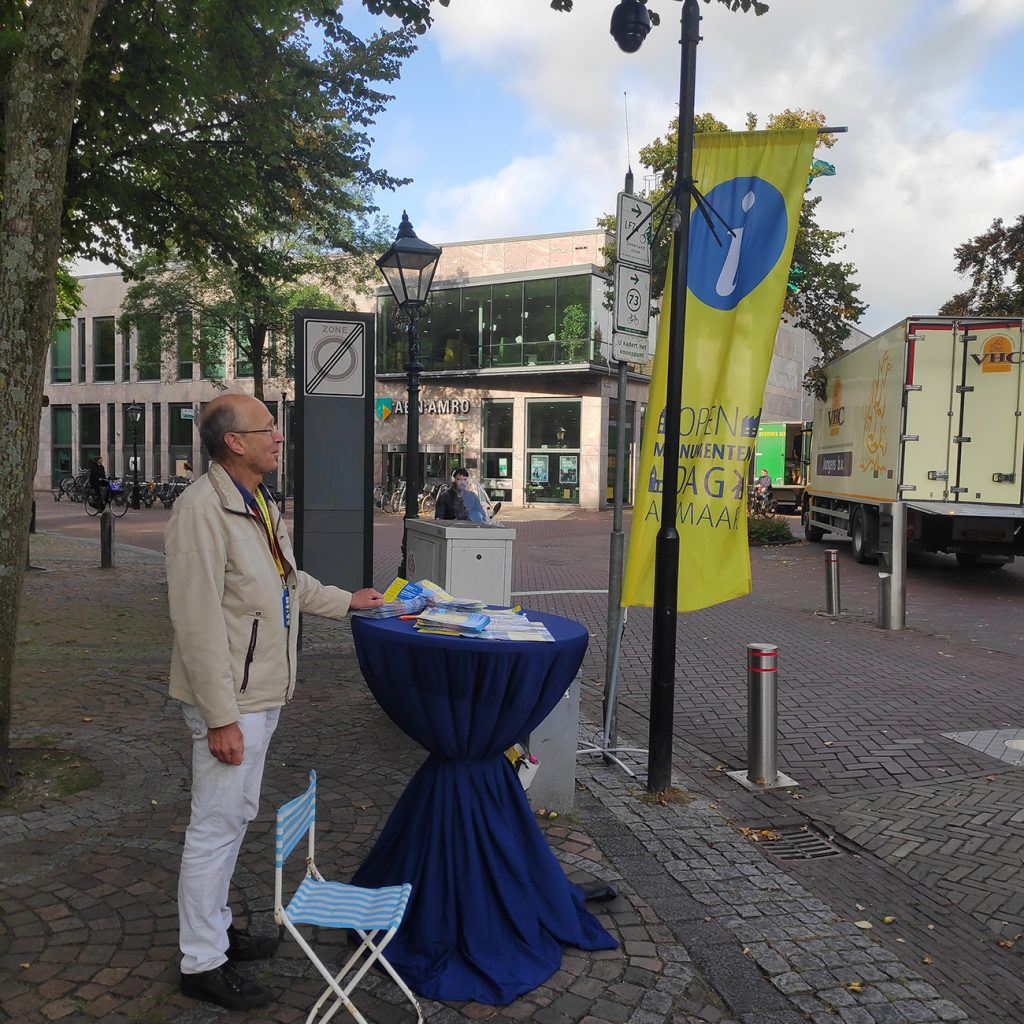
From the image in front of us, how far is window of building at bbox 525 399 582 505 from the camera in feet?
112

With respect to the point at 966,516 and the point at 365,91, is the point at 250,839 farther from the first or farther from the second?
the point at 966,516

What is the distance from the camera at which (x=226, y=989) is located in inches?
107

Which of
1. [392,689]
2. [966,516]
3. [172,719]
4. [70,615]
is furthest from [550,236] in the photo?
[392,689]

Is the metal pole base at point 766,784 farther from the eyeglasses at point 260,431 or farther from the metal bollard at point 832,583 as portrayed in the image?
the metal bollard at point 832,583

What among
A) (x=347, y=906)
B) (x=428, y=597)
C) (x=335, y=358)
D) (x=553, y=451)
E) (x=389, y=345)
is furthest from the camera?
(x=389, y=345)

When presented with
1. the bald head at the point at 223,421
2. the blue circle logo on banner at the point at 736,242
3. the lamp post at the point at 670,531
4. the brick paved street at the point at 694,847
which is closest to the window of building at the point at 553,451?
the brick paved street at the point at 694,847

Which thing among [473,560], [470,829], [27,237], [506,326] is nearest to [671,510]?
[473,560]

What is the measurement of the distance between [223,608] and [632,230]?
10.8ft

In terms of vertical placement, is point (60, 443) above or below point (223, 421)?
above

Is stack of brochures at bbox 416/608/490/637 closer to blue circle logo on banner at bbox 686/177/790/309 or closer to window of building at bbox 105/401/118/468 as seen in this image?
blue circle logo on banner at bbox 686/177/790/309

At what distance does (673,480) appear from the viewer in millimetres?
4590

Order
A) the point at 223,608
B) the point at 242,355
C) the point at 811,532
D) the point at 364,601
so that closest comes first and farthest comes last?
the point at 223,608
the point at 364,601
the point at 811,532
the point at 242,355

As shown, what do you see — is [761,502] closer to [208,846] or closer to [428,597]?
[428,597]

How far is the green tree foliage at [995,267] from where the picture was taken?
78.0 feet
